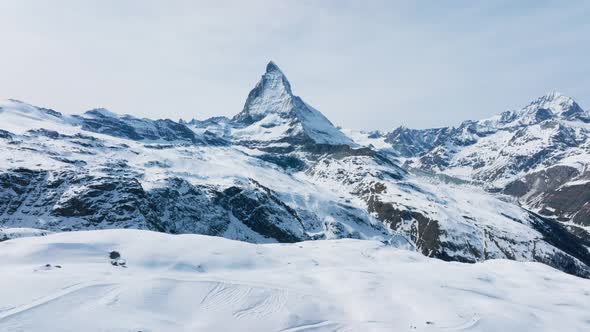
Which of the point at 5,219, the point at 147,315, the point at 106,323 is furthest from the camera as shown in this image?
the point at 5,219

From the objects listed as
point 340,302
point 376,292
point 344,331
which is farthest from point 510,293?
point 344,331

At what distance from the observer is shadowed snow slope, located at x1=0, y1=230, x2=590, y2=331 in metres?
43.8

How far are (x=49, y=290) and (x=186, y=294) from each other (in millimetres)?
13375

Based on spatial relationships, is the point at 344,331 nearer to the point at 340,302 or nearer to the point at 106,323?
the point at 340,302

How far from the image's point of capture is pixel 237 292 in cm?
5253

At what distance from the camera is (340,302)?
5372 cm

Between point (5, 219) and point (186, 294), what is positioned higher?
point (186, 294)

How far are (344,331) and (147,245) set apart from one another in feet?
115

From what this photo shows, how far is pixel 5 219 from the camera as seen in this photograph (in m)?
172

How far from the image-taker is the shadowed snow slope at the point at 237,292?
43.8 metres

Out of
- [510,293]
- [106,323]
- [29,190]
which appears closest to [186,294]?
[106,323]

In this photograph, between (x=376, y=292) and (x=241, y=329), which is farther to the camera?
(x=376, y=292)

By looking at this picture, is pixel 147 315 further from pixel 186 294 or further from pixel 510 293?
A: pixel 510 293

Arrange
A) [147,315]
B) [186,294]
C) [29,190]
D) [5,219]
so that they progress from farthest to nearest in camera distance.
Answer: [29,190] → [5,219] → [186,294] → [147,315]
